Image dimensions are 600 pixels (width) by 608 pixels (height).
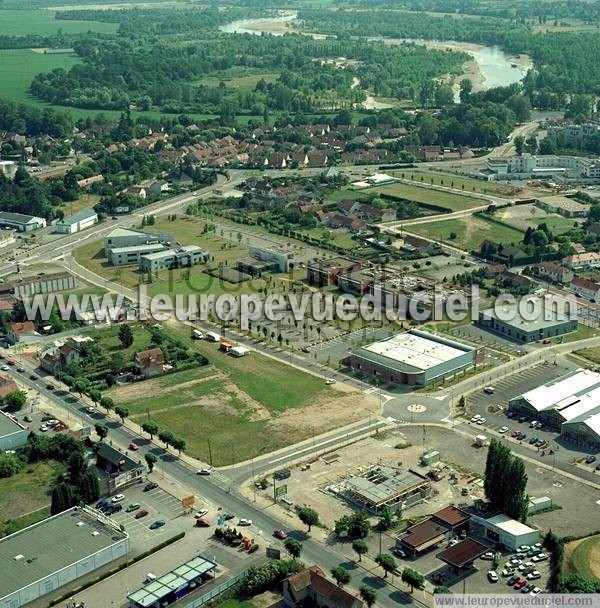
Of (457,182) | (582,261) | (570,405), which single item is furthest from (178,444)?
(457,182)

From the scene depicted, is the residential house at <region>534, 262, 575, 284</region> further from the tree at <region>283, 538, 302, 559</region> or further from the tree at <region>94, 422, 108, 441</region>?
the tree at <region>283, 538, 302, 559</region>

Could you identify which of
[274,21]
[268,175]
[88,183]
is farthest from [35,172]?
[274,21]

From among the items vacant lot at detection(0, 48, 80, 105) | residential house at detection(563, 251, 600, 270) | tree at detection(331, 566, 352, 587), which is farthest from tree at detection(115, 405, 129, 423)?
vacant lot at detection(0, 48, 80, 105)

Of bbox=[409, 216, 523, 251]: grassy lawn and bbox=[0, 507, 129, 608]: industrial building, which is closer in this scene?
bbox=[0, 507, 129, 608]: industrial building

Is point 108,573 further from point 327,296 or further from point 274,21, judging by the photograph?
point 274,21

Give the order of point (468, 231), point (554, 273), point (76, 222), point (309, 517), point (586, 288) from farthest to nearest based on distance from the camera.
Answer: point (76, 222) → point (468, 231) → point (554, 273) → point (586, 288) → point (309, 517)

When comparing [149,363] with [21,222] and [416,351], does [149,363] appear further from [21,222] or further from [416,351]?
[21,222]

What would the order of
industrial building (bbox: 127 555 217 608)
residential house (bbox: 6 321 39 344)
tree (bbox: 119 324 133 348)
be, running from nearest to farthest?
industrial building (bbox: 127 555 217 608), tree (bbox: 119 324 133 348), residential house (bbox: 6 321 39 344)
